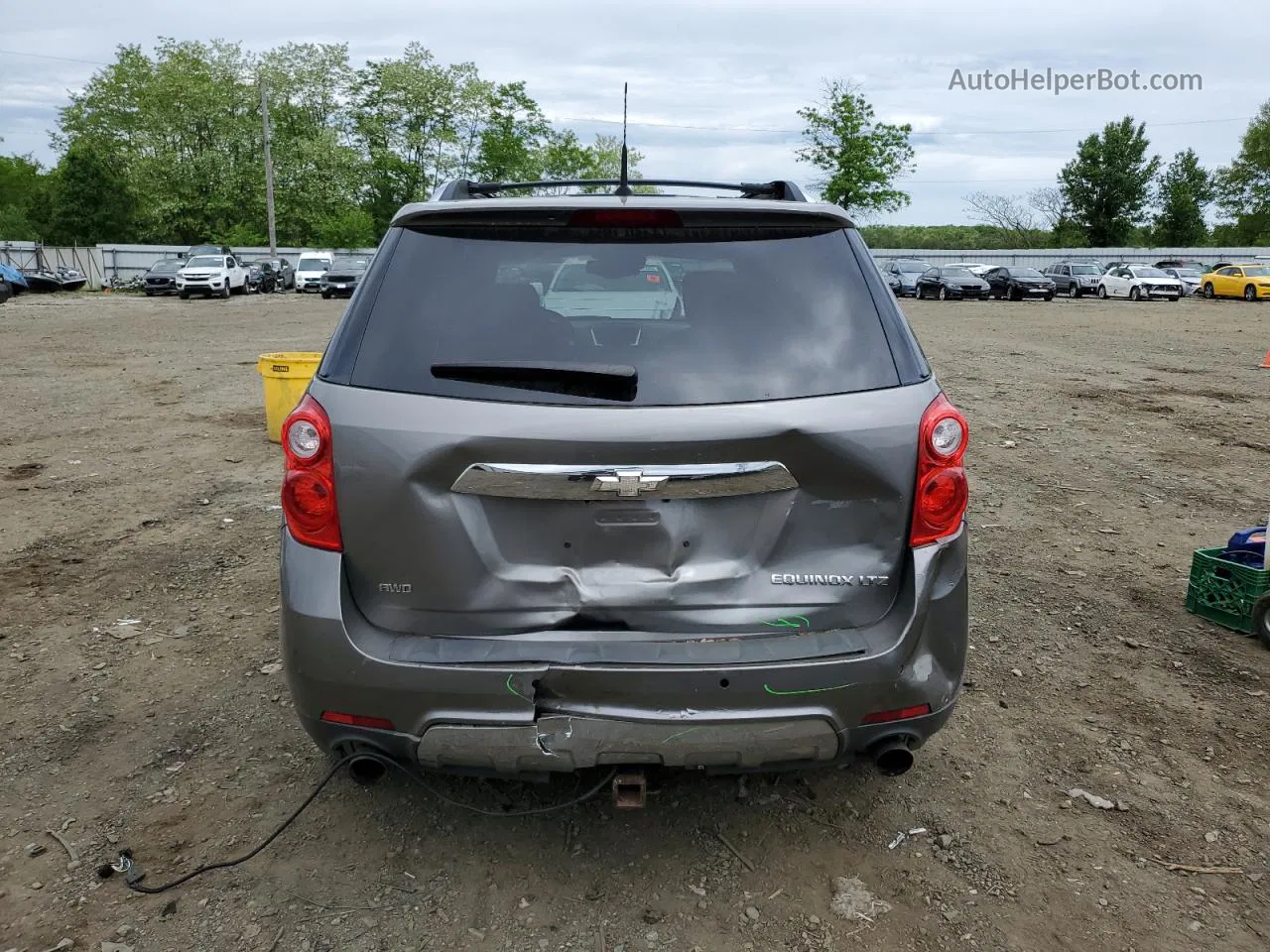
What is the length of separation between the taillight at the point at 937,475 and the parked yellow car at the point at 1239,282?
4200 centimetres

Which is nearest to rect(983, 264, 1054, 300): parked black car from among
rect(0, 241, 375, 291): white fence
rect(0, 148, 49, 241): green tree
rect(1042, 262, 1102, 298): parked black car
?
rect(1042, 262, 1102, 298): parked black car

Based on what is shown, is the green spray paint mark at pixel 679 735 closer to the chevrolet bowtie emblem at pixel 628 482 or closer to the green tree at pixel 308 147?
the chevrolet bowtie emblem at pixel 628 482

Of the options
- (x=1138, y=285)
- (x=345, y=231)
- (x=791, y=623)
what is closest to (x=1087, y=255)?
(x=1138, y=285)

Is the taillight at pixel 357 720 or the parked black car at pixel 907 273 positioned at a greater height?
the parked black car at pixel 907 273

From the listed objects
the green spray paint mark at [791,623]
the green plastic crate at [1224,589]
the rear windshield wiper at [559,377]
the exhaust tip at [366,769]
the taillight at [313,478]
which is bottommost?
the green plastic crate at [1224,589]

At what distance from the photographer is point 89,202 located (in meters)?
60.3

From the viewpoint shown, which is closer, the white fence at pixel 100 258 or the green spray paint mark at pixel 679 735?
the green spray paint mark at pixel 679 735

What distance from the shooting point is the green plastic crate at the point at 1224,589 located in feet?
14.7

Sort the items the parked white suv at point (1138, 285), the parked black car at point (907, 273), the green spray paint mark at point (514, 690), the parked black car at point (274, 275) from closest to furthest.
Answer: the green spray paint mark at point (514, 690) < the parked white suv at point (1138, 285) < the parked black car at point (274, 275) < the parked black car at point (907, 273)

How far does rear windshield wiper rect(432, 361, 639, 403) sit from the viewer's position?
251cm

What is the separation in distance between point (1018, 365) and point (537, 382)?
14042 millimetres

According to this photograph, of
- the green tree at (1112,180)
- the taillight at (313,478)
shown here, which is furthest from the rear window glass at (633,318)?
the green tree at (1112,180)

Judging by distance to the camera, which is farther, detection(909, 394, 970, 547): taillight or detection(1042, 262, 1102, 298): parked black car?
detection(1042, 262, 1102, 298): parked black car

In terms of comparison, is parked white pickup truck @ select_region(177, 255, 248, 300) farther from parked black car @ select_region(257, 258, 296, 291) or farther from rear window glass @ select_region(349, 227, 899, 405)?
rear window glass @ select_region(349, 227, 899, 405)
